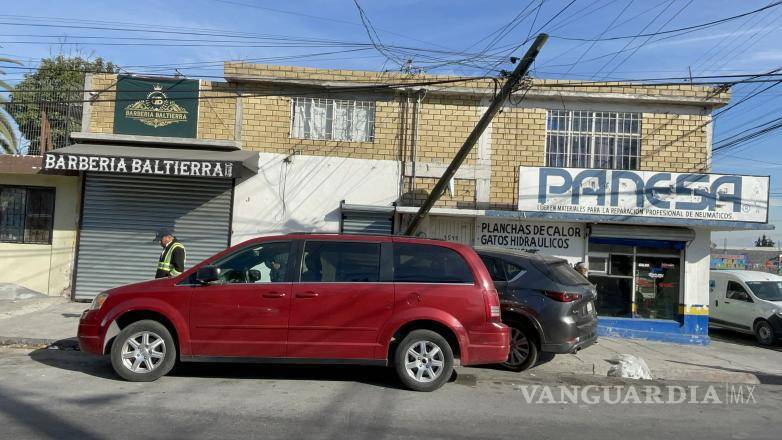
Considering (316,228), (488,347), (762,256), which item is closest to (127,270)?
(316,228)

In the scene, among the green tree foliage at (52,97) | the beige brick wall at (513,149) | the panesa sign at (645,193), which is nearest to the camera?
the panesa sign at (645,193)

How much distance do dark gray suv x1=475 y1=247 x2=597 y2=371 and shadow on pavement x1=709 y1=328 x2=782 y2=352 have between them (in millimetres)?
7479

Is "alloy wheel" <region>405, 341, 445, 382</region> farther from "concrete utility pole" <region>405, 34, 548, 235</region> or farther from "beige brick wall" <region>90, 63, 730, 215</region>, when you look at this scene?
"beige brick wall" <region>90, 63, 730, 215</region>

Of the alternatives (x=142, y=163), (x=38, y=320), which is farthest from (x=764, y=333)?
(x=38, y=320)

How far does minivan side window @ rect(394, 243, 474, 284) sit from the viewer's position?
6.42 metres

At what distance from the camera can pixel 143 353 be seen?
20.7 ft

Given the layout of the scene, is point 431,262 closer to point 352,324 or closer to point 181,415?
point 352,324

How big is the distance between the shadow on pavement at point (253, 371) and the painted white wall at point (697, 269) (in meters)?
7.06

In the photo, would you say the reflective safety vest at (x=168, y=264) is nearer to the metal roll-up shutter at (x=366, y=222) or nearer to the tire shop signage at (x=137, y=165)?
the tire shop signage at (x=137, y=165)

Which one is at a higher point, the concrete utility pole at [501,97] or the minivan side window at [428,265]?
the concrete utility pole at [501,97]

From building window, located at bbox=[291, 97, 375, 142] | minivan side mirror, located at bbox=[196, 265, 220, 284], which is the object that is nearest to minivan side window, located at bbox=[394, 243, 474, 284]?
minivan side mirror, located at bbox=[196, 265, 220, 284]

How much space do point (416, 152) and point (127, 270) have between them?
6.87m

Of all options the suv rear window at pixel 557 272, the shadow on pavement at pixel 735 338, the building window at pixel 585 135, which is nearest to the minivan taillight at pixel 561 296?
the suv rear window at pixel 557 272

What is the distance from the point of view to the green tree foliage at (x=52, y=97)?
15266mm
